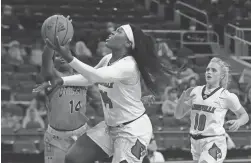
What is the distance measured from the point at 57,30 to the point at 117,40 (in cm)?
51

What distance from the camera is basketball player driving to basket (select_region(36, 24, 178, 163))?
16.7 feet

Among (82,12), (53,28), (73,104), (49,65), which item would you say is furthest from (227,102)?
(82,12)

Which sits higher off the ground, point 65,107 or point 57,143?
point 65,107

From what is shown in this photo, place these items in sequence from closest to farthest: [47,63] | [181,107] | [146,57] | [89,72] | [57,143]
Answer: [89,72], [146,57], [47,63], [57,143], [181,107]

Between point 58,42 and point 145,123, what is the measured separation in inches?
43.4

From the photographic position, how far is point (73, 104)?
6445 mm

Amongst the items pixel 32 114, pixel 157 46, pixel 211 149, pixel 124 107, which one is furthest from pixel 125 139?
pixel 32 114

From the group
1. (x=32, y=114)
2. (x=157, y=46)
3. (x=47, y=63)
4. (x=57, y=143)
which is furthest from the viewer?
(x=32, y=114)

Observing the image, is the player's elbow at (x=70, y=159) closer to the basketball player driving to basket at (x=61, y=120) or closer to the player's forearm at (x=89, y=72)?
the player's forearm at (x=89, y=72)

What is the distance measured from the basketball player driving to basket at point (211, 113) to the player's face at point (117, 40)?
1535 millimetres

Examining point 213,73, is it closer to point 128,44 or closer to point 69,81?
point 128,44

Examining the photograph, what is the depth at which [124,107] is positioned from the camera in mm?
5133

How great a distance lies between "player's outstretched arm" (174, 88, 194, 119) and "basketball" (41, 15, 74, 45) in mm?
1847

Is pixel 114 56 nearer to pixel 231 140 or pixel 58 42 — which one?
pixel 58 42
